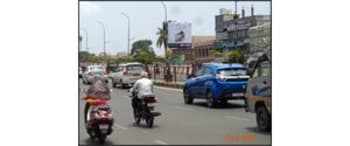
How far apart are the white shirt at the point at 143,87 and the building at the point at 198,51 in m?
0.34

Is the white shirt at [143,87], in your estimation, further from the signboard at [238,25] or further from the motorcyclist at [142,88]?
the signboard at [238,25]

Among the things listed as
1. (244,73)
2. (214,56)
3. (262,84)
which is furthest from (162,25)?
(262,84)

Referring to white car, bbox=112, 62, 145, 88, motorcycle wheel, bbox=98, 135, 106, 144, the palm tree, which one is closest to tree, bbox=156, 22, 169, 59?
the palm tree

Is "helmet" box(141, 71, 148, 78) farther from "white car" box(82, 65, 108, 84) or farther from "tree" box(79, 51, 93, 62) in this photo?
"tree" box(79, 51, 93, 62)

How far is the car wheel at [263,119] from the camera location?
4957 millimetres

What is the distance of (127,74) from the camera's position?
507cm

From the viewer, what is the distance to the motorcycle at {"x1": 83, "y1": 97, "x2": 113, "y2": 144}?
192 inches

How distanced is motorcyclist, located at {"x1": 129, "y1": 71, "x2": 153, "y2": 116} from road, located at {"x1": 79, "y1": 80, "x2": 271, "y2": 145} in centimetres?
7

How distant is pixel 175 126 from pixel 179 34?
0.76m

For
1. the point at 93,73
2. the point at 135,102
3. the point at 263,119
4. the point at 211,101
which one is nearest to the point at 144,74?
the point at 135,102

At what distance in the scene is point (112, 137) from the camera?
4867mm

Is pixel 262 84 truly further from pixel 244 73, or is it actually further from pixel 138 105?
pixel 138 105

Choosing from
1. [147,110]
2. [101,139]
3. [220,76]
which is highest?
[220,76]

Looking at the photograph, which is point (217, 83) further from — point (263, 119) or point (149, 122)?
point (149, 122)
